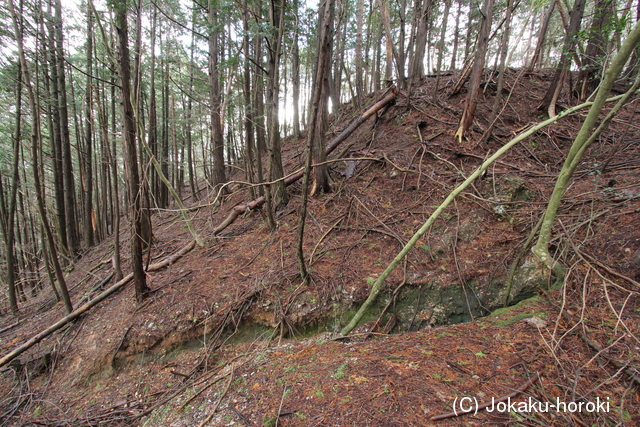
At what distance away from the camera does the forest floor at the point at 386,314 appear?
6.17ft

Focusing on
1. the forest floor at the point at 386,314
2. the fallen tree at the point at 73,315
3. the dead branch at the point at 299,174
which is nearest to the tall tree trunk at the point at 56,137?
the forest floor at the point at 386,314

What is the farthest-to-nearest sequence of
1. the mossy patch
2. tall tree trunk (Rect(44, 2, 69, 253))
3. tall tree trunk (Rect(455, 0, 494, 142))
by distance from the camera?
1. tall tree trunk (Rect(44, 2, 69, 253))
2. tall tree trunk (Rect(455, 0, 494, 142))
3. the mossy patch

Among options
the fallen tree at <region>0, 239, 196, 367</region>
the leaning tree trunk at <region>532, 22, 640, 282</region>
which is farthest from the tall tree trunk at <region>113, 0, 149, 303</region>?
the leaning tree trunk at <region>532, 22, 640, 282</region>

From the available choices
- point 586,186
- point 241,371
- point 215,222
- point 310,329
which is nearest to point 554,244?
point 586,186

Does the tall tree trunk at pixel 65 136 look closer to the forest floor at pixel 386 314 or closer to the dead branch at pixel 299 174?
the forest floor at pixel 386 314

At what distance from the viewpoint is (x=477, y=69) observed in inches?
213

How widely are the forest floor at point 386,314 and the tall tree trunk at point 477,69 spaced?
38cm

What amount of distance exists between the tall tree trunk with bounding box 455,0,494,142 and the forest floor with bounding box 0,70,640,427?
0.38 m

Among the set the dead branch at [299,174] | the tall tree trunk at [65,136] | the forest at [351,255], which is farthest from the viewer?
the tall tree trunk at [65,136]

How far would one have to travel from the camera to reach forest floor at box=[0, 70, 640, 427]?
1.88 meters

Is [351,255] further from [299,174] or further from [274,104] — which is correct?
[274,104]

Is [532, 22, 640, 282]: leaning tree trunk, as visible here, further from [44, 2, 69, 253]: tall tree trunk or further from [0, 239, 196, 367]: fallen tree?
[44, 2, 69, 253]: tall tree trunk

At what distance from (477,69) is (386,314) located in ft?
17.8

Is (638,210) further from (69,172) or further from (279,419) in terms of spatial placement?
(69,172)
